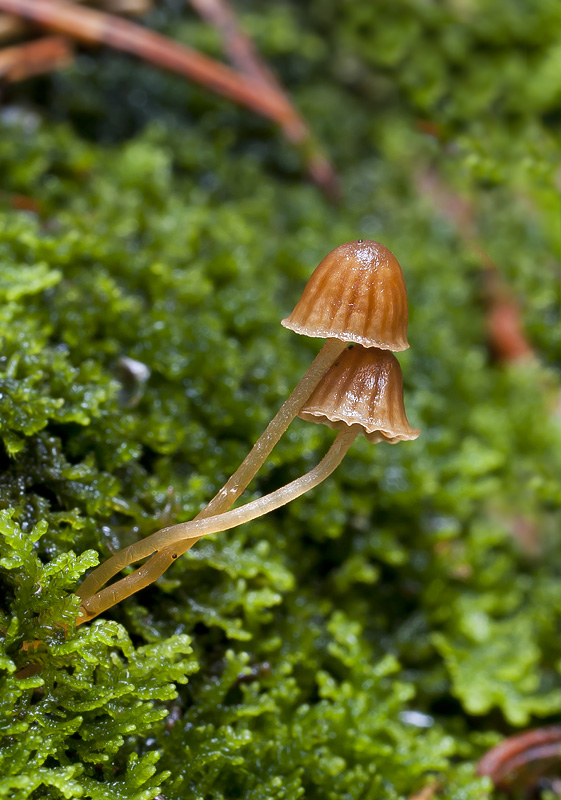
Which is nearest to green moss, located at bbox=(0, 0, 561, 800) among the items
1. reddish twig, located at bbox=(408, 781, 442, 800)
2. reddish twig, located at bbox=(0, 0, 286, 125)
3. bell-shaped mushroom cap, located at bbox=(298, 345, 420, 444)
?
reddish twig, located at bbox=(408, 781, 442, 800)

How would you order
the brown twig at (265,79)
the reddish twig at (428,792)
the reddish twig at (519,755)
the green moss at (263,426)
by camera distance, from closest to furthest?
1. the green moss at (263,426)
2. the reddish twig at (428,792)
3. the reddish twig at (519,755)
4. the brown twig at (265,79)

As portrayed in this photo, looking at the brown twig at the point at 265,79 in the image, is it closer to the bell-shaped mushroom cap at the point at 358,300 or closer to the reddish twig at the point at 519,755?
the bell-shaped mushroom cap at the point at 358,300

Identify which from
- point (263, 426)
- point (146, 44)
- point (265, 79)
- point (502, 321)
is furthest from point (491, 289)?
point (146, 44)

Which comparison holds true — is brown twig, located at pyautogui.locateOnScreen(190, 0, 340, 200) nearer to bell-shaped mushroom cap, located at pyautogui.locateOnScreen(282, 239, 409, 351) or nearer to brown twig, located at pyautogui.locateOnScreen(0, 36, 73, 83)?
brown twig, located at pyautogui.locateOnScreen(0, 36, 73, 83)

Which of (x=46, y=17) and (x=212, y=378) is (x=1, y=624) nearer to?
(x=212, y=378)

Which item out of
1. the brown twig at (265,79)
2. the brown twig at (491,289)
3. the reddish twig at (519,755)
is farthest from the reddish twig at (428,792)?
the brown twig at (265,79)

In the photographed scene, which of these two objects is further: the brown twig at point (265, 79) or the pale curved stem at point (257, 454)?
the brown twig at point (265, 79)

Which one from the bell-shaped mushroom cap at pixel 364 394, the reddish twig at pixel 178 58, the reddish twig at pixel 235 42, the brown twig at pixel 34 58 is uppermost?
the reddish twig at pixel 235 42
